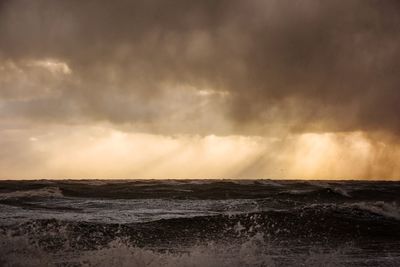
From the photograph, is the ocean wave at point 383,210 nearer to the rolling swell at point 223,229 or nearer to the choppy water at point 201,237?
the choppy water at point 201,237

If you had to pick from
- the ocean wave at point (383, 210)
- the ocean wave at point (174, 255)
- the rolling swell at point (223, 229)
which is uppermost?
the ocean wave at point (383, 210)

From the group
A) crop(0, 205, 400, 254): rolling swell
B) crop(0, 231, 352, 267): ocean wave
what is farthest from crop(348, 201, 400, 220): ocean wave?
crop(0, 231, 352, 267): ocean wave

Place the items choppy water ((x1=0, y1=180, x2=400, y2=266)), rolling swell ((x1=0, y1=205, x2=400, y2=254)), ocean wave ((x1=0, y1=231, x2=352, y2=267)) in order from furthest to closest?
rolling swell ((x1=0, y1=205, x2=400, y2=254)), choppy water ((x1=0, y1=180, x2=400, y2=266)), ocean wave ((x1=0, y1=231, x2=352, y2=267))

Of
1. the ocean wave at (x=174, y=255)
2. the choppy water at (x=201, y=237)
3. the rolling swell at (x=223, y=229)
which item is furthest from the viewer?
the rolling swell at (x=223, y=229)

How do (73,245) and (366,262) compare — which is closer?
(366,262)

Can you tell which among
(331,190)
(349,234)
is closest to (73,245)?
(349,234)

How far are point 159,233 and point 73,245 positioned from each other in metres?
2.82

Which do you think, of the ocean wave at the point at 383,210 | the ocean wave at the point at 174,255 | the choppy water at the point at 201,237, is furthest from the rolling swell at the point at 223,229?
the ocean wave at the point at 383,210

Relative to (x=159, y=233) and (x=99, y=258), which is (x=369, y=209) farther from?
(x=99, y=258)

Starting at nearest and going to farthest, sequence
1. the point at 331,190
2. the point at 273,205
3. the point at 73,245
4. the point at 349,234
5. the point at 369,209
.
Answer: the point at 73,245 → the point at 349,234 → the point at 369,209 → the point at 273,205 → the point at 331,190

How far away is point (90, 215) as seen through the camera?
16.6 meters

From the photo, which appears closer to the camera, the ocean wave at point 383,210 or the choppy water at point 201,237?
the choppy water at point 201,237

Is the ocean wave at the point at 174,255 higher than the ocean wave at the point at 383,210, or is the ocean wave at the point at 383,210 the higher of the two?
the ocean wave at the point at 383,210

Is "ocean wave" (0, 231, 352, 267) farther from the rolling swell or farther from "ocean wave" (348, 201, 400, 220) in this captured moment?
"ocean wave" (348, 201, 400, 220)
